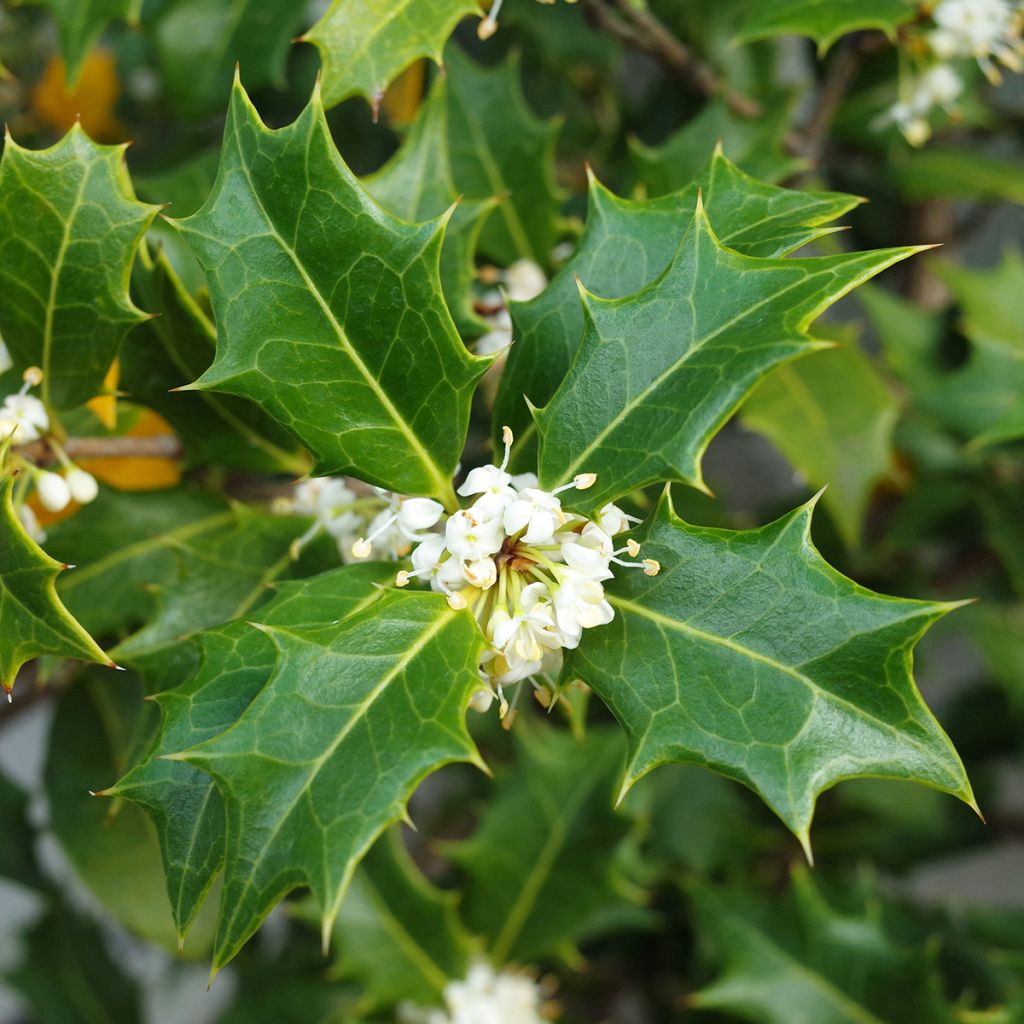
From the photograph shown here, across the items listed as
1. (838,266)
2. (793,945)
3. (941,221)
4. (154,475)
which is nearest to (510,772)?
(793,945)

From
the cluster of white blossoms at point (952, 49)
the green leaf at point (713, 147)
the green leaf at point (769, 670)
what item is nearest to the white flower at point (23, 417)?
the green leaf at point (769, 670)

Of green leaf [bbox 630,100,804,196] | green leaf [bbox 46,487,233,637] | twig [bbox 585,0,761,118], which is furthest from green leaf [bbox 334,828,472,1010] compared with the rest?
twig [bbox 585,0,761,118]

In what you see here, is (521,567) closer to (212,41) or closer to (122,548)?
(122,548)

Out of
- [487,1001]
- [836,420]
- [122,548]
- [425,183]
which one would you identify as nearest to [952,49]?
[836,420]

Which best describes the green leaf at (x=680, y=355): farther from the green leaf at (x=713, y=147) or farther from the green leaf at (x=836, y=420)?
the green leaf at (x=836, y=420)

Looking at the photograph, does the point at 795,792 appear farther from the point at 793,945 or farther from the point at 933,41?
the point at 933,41

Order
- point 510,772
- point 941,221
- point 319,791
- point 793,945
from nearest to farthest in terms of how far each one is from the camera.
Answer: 1. point 319,791
2. point 793,945
3. point 510,772
4. point 941,221

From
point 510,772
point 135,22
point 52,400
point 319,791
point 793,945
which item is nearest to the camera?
point 319,791
